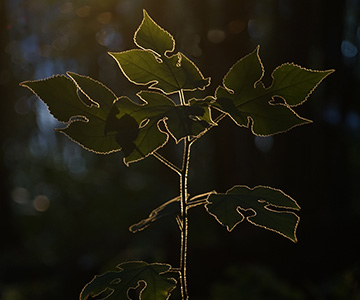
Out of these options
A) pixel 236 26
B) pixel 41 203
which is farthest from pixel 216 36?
pixel 41 203

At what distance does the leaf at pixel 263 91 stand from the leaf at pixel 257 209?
5.1 inches

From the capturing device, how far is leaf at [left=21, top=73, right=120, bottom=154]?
2.78ft

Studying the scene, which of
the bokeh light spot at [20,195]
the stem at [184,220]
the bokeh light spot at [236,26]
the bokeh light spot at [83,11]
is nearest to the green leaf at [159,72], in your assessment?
the stem at [184,220]

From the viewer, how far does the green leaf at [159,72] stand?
0.91 metres

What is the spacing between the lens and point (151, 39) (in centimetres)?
95

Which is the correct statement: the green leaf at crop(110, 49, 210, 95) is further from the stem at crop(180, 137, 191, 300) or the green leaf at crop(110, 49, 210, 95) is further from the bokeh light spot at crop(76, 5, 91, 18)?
the bokeh light spot at crop(76, 5, 91, 18)

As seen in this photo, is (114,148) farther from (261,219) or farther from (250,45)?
(250,45)

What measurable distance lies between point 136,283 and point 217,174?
6.33 metres

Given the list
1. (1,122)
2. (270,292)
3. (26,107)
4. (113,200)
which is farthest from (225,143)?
(26,107)

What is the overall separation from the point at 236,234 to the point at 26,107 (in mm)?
9127

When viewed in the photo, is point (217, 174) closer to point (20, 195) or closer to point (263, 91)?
point (263, 91)

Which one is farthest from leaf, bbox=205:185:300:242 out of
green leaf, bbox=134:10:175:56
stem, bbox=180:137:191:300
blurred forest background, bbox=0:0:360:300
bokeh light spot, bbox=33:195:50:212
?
bokeh light spot, bbox=33:195:50:212

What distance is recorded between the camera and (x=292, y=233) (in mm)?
854

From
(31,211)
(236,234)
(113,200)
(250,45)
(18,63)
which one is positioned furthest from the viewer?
(31,211)
